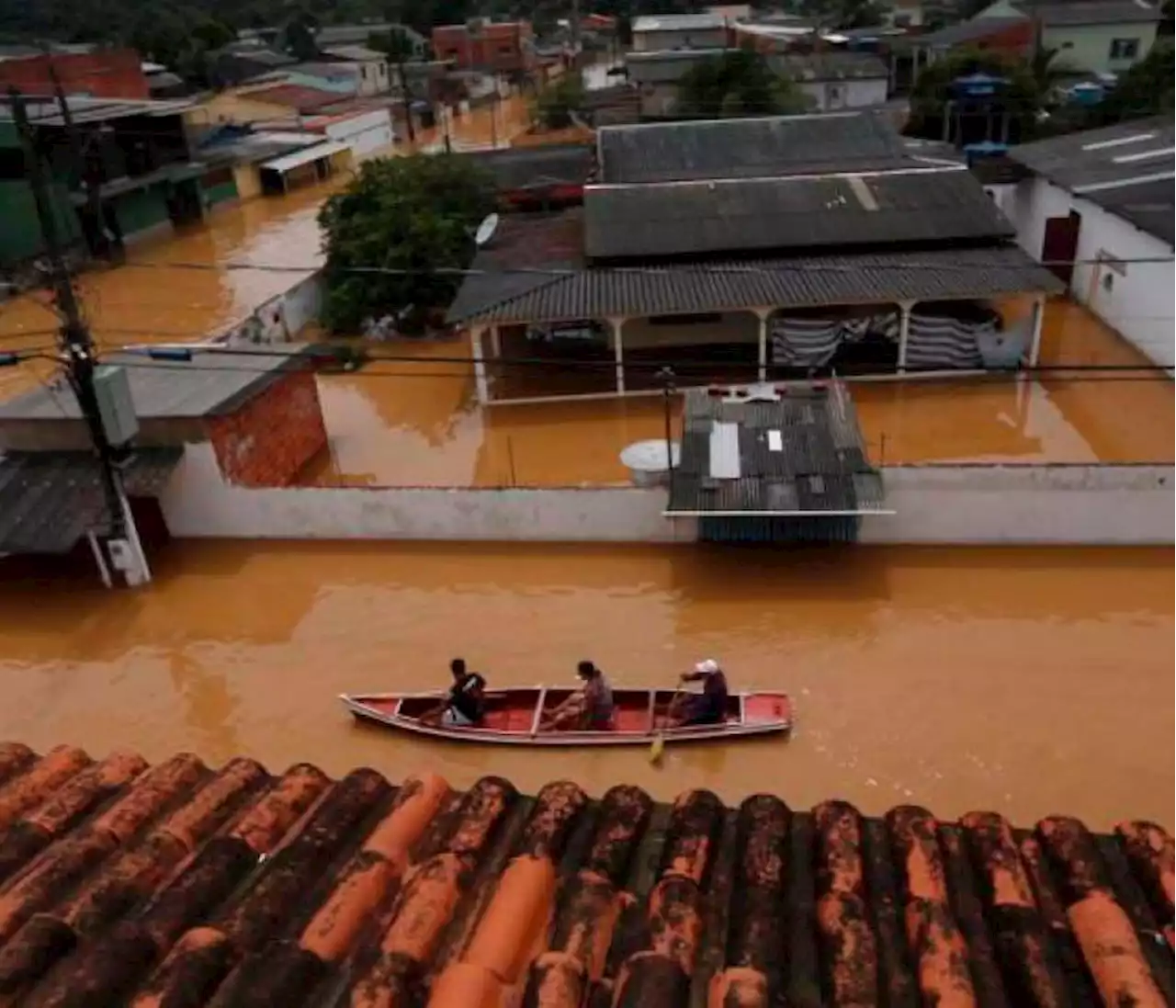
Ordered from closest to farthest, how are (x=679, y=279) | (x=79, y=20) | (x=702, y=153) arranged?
(x=679, y=279) → (x=702, y=153) → (x=79, y=20)

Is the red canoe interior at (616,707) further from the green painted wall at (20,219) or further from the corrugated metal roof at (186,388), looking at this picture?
the green painted wall at (20,219)

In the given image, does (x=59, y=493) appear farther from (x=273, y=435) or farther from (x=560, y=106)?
(x=560, y=106)

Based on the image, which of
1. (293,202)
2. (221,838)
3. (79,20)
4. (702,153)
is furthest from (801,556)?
(79,20)

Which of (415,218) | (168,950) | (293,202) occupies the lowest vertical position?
(293,202)

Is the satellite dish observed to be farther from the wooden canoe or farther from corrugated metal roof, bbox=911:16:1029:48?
corrugated metal roof, bbox=911:16:1029:48

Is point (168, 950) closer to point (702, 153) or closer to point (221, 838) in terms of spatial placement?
point (221, 838)

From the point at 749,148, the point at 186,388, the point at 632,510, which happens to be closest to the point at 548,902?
the point at 632,510

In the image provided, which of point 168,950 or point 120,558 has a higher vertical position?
point 168,950

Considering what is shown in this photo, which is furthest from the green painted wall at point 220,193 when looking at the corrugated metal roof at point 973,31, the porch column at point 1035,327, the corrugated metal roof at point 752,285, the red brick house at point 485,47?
the red brick house at point 485,47
